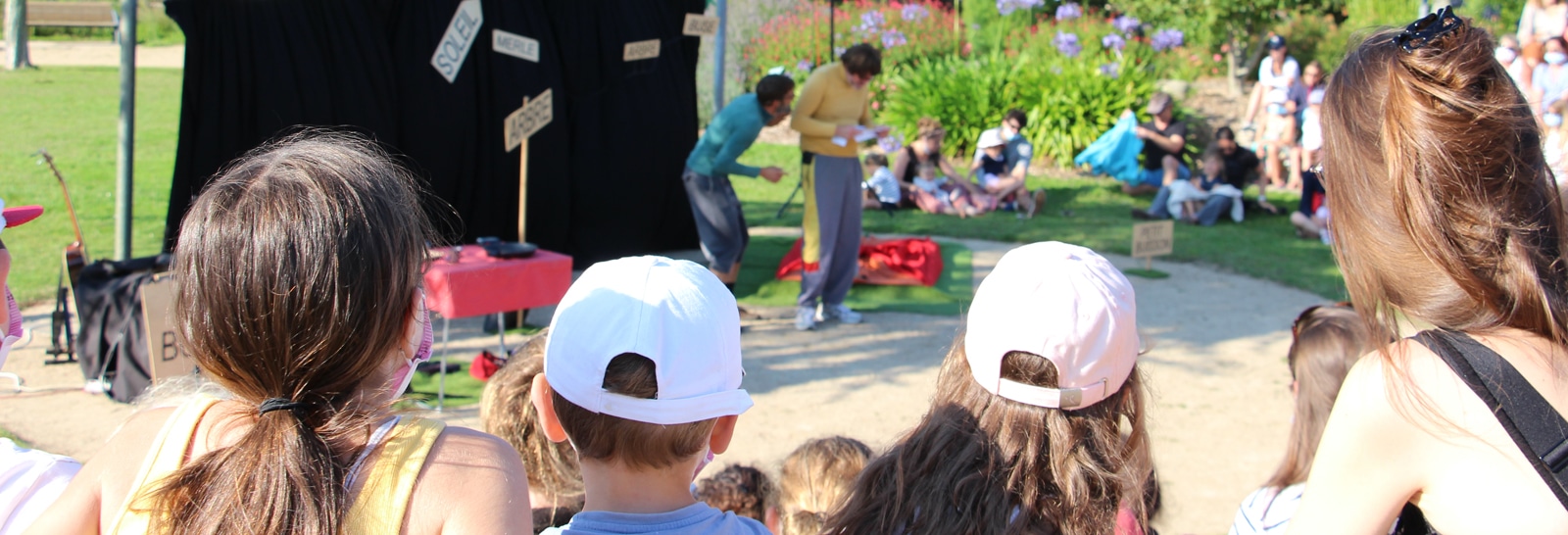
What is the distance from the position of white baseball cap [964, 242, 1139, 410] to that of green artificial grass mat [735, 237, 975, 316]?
15.7 ft

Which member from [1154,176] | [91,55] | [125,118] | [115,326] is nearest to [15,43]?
[91,55]

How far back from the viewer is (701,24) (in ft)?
25.3

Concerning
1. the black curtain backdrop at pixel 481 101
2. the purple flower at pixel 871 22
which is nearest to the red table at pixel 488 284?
the black curtain backdrop at pixel 481 101

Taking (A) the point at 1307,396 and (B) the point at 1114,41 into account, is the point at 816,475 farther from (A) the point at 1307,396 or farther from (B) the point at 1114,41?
(B) the point at 1114,41

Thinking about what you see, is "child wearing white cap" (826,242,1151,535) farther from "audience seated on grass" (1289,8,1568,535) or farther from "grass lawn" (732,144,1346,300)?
"grass lawn" (732,144,1346,300)

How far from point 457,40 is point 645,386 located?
227 inches

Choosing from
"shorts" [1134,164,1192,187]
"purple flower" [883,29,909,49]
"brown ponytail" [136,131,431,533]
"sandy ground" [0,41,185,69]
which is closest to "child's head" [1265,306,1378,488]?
"brown ponytail" [136,131,431,533]

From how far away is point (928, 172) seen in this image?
10523 millimetres

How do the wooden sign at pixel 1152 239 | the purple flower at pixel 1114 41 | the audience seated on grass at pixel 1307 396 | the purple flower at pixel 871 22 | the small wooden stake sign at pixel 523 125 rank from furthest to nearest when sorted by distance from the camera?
the purple flower at pixel 871 22, the purple flower at pixel 1114 41, the wooden sign at pixel 1152 239, the small wooden stake sign at pixel 523 125, the audience seated on grass at pixel 1307 396

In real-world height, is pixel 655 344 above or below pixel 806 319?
above

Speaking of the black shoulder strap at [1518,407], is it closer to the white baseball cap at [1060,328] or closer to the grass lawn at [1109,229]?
the white baseball cap at [1060,328]

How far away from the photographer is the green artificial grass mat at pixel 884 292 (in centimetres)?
680

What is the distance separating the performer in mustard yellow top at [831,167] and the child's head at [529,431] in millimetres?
3903

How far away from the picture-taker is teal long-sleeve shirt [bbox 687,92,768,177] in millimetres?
→ 6270
